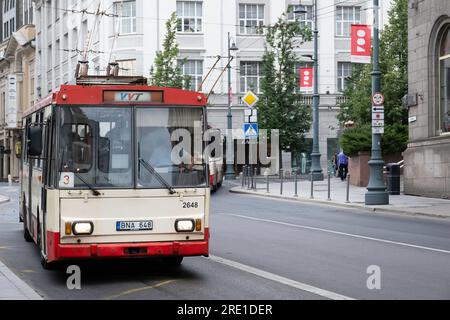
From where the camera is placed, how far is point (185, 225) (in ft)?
35.8

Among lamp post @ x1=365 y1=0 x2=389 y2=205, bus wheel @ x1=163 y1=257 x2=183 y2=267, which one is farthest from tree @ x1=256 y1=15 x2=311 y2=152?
bus wheel @ x1=163 y1=257 x2=183 y2=267

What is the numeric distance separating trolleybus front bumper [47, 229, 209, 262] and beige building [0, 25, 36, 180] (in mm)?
64564

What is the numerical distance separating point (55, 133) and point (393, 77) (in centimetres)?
3245

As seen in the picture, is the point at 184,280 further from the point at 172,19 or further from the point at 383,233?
the point at 172,19

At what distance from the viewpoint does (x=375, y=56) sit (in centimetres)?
2541

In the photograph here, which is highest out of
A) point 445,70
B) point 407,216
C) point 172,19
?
point 172,19

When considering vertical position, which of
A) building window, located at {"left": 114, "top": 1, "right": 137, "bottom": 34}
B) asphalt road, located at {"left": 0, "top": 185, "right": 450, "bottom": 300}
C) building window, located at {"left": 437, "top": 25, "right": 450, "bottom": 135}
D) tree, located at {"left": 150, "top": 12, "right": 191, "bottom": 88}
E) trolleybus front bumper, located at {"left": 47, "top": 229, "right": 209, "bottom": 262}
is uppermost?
building window, located at {"left": 114, "top": 1, "right": 137, "bottom": 34}

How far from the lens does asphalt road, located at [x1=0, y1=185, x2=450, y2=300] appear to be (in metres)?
9.89

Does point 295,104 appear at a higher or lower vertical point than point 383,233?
higher

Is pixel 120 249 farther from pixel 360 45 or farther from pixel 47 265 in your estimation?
pixel 360 45

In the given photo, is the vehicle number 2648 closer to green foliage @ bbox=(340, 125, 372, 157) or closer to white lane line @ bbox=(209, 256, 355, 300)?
white lane line @ bbox=(209, 256, 355, 300)

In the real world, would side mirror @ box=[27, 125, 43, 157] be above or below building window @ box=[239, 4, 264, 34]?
below

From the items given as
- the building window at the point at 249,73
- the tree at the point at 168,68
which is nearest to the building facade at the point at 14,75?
the building window at the point at 249,73
